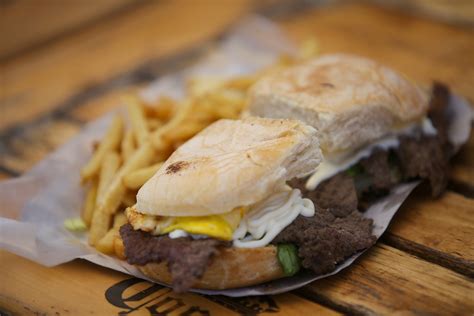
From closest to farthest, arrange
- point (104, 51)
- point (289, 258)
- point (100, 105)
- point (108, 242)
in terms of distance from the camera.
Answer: point (289, 258) < point (108, 242) < point (100, 105) < point (104, 51)

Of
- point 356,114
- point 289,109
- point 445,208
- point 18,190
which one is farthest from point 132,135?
point 445,208

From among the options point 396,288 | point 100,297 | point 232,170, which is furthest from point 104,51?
point 396,288

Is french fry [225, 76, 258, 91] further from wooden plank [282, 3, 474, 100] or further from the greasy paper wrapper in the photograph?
wooden plank [282, 3, 474, 100]

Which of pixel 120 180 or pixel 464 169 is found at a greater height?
pixel 120 180

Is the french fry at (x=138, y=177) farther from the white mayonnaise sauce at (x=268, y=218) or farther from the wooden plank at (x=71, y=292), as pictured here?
the white mayonnaise sauce at (x=268, y=218)

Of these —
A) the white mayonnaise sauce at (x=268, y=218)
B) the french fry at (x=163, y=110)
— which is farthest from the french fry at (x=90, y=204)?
the white mayonnaise sauce at (x=268, y=218)

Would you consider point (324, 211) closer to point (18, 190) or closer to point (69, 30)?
point (18, 190)

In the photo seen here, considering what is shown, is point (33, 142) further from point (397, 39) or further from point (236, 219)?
point (397, 39)
